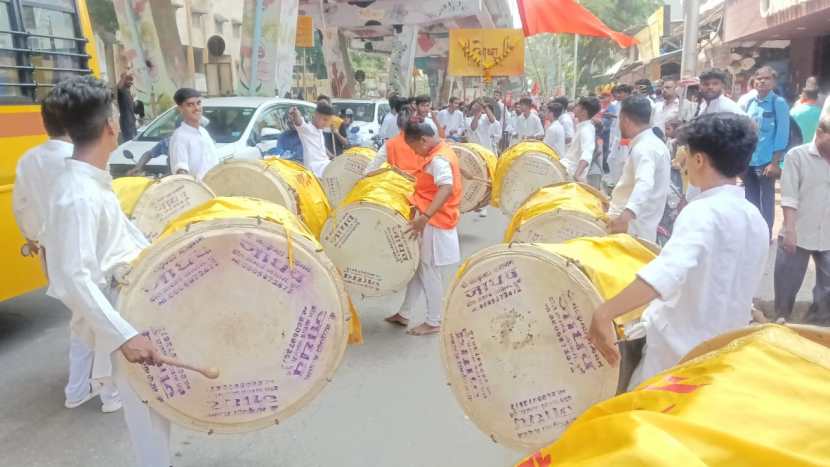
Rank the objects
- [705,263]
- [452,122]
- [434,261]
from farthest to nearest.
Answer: [452,122]
[434,261]
[705,263]

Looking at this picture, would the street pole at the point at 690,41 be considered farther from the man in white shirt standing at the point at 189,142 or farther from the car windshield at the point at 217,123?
the man in white shirt standing at the point at 189,142

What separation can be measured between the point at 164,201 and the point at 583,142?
4.51m

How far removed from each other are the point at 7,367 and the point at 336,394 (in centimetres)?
234

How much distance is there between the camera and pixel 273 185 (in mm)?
5367

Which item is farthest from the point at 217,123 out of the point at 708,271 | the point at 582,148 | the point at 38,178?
the point at 708,271

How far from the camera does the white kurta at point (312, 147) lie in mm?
7891

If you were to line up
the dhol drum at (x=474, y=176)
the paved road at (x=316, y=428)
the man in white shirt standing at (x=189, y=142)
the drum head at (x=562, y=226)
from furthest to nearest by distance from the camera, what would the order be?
the dhol drum at (x=474, y=176) < the man in white shirt standing at (x=189, y=142) < the drum head at (x=562, y=226) < the paved road at (x=316, y=428)

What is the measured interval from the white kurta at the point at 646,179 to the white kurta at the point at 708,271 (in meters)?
1.79

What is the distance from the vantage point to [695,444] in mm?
946

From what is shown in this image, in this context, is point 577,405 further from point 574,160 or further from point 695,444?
point 574,160

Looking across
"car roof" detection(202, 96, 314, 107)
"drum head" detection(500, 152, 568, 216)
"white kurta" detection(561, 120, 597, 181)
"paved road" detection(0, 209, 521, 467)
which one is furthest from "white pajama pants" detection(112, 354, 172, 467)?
"car roof" detection(202, 96, 314, 107)

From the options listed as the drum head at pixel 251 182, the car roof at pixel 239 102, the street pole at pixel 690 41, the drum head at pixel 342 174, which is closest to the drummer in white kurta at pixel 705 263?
the drum head at pixel 251 182

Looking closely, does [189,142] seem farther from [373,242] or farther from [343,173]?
[343,173]

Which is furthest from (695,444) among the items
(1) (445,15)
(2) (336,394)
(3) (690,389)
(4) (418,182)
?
(1) (445,15)
